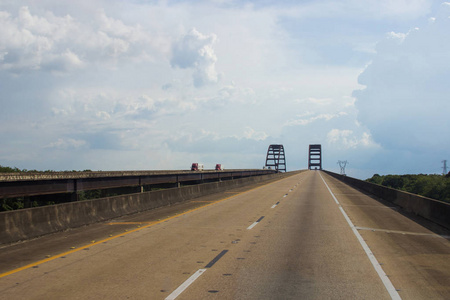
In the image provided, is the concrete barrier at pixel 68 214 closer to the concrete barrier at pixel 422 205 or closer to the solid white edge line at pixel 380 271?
Answer: the solid white edge line at pixel 380 271

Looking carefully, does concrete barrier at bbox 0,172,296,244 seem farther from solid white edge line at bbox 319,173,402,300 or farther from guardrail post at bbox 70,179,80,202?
solid white edge line at bbox 319,173,402,300

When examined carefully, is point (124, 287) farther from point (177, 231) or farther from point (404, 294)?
point (177, 231)

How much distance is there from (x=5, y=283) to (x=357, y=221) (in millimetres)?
12419

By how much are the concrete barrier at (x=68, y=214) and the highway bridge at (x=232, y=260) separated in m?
0.19

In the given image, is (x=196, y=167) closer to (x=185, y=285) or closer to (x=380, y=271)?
(x=380, y=271)

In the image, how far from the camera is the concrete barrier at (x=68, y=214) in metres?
11.4

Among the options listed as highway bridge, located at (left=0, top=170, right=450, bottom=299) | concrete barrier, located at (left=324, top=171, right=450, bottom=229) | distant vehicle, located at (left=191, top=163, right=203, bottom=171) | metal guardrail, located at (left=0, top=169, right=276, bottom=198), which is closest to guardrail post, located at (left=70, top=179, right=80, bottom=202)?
metal guardrail, located at (left=0, top=169, right=276, bottom=198)

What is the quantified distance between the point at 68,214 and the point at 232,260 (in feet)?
22.4

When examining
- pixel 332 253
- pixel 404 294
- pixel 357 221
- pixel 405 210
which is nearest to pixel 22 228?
pixel 332 253

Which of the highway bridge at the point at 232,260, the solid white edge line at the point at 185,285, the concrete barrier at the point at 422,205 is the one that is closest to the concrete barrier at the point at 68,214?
the highway bridge at the point at 232,260

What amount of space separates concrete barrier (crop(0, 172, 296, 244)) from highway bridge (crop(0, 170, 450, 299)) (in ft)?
0.63

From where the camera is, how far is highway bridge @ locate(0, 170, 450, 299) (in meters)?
6.87

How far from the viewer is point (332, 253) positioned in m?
9.97

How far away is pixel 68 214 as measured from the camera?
13.8 m
